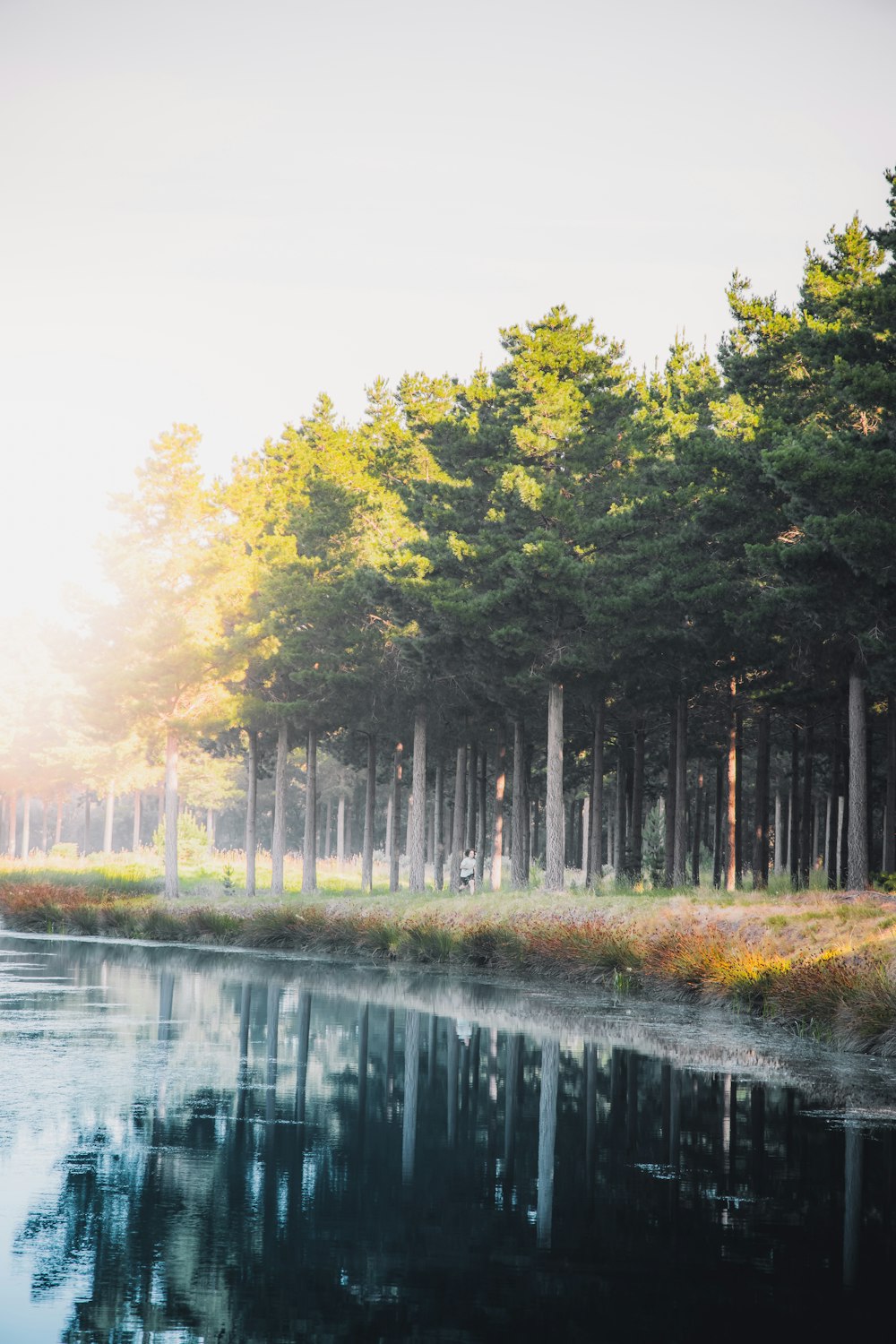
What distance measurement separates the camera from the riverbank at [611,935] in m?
19.8

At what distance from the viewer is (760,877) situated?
3825 centimetres

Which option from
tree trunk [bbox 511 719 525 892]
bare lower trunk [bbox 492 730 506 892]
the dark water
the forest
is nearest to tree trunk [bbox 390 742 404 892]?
the forest

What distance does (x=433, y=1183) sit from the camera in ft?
33.6

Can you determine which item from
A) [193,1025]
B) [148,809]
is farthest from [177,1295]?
[148,809]

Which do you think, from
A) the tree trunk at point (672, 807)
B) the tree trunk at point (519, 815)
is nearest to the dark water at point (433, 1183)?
the tree trunk at point (672, 807)

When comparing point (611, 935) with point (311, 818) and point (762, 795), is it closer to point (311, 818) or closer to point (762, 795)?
point (762, 795)

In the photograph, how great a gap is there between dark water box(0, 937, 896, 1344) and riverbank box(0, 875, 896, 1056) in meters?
1.81

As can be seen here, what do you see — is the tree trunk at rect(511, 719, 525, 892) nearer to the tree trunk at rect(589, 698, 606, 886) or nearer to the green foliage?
the tree trunk at rect(589, 698, 606, 886)

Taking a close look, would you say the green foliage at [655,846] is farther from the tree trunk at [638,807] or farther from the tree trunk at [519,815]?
the tree trunk at [519,815]

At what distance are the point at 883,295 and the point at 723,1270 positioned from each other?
75.1ft

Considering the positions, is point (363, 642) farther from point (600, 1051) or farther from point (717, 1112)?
point (717, 1112)

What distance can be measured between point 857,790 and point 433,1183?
72.9ft

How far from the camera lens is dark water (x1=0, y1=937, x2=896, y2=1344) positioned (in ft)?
24.0

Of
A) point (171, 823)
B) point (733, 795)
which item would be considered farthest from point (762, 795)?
point (171, 823)
